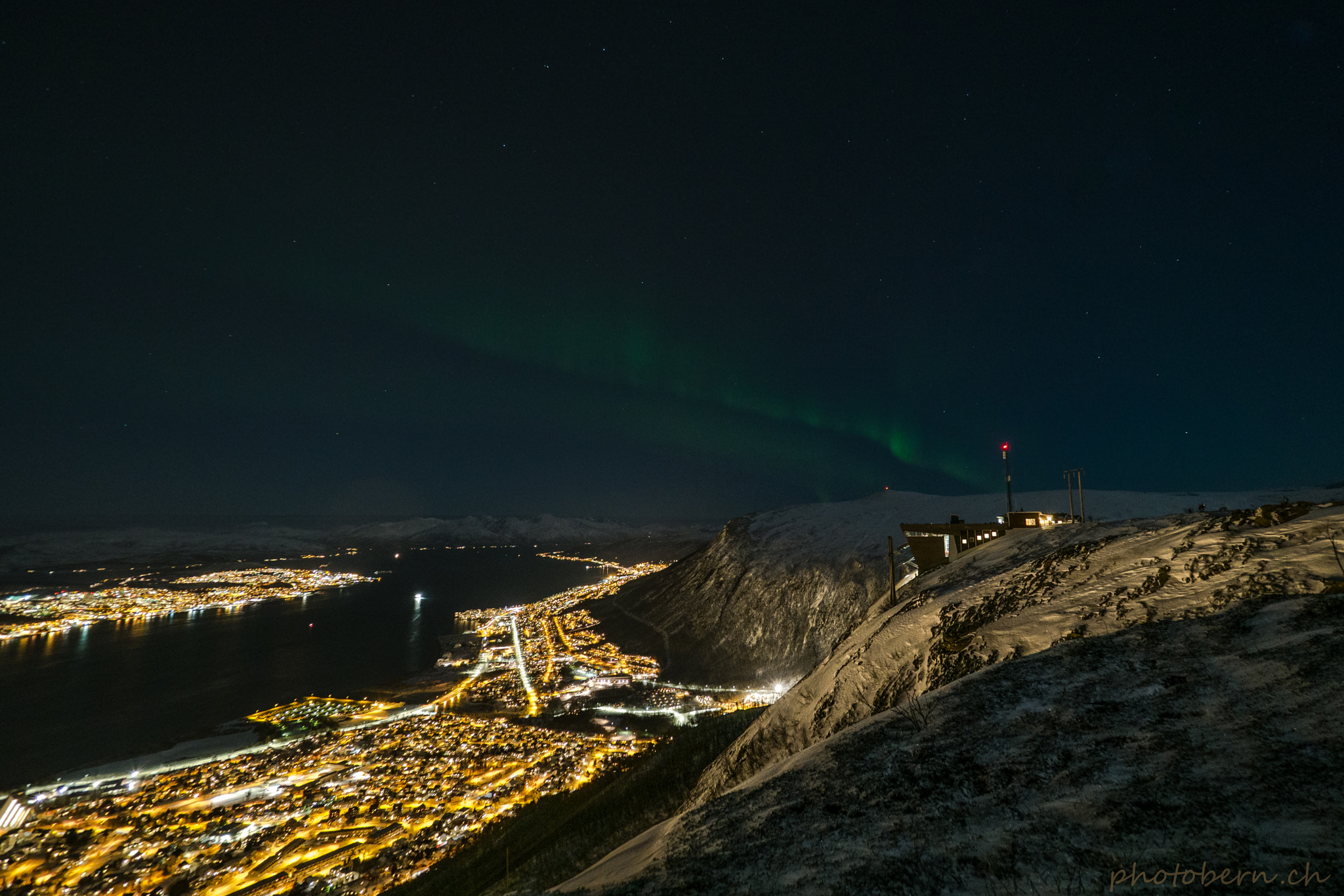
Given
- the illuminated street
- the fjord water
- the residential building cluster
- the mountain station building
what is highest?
the mountain station building

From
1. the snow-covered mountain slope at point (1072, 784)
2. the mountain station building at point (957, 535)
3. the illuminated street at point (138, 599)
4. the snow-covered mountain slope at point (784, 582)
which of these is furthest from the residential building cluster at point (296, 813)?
the illuminated street at point (138, 599)

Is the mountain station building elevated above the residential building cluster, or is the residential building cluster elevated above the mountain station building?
the mountain station building

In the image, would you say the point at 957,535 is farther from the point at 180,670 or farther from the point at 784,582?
the point at 180,670

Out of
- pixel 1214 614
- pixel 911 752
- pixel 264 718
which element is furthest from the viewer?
pixel 264 718

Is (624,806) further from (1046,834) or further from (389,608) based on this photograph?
(389,608)

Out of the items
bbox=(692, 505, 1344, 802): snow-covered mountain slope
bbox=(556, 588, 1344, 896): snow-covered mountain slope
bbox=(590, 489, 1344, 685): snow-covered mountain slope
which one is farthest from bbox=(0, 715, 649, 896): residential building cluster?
bbox=(556, 588, 1344, 896): snow-covered mountain slope

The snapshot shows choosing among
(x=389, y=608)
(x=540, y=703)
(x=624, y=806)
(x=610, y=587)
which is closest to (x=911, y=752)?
(x=624, y=806)

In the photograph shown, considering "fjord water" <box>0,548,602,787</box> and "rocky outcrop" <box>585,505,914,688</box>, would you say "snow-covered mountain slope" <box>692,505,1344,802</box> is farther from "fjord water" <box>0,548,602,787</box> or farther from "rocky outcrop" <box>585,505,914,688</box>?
"fjord water" <box>0,548,602,787</box>
